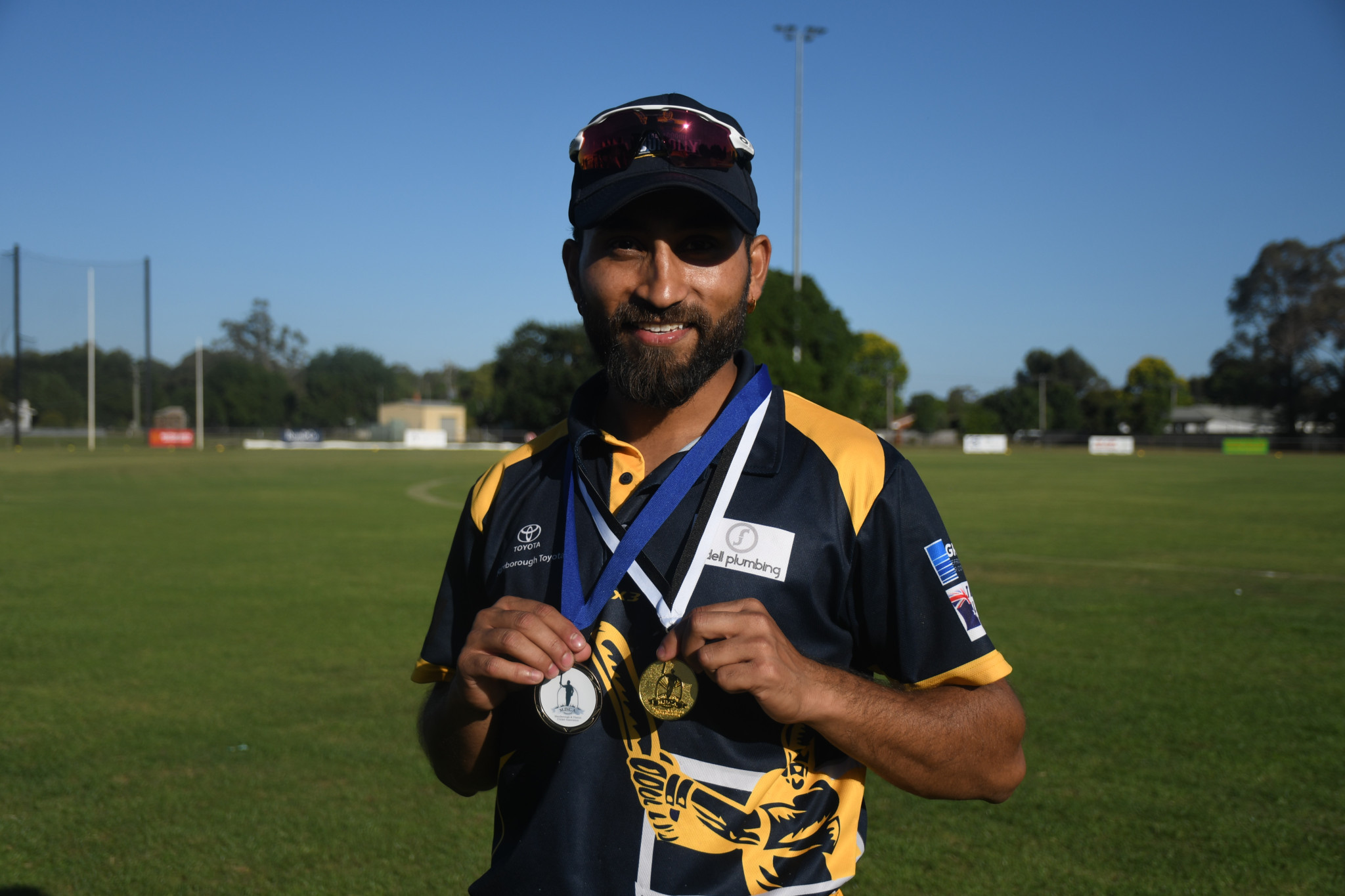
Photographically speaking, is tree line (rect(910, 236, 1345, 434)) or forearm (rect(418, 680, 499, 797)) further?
tree line (rect(910, 236, 1345, 434))

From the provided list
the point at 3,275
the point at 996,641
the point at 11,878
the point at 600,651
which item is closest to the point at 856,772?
the point at 600,651

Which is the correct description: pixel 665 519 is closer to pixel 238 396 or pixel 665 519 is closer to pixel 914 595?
pixel 914 595

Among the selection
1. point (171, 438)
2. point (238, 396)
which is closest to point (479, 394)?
point (238, 396)

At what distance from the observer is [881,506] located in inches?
65.2

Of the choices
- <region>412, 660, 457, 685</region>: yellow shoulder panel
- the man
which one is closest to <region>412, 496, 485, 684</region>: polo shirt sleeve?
<region>412, 660, 457, 685</region>: yellow shoulder panel

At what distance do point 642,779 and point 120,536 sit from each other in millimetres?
17378

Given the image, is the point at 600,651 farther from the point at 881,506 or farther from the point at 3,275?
the point at 3,275

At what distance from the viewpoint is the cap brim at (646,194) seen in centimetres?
169

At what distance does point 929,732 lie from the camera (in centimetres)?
162

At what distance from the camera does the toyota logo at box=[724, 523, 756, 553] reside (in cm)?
166

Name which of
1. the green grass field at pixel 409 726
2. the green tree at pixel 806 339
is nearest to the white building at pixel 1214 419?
the green tree at pixel 806 339

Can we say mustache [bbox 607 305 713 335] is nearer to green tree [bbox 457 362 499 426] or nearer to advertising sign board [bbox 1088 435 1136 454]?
advertising sign board [bbox 1088 435 1136 454]

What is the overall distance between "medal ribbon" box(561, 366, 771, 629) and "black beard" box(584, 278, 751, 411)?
0.28 feet

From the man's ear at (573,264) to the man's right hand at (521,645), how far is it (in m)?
0.65
